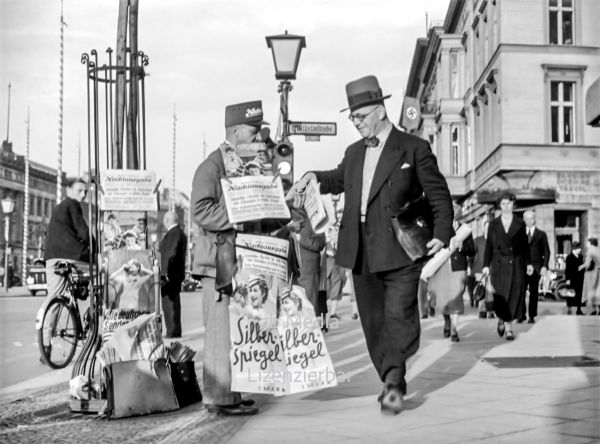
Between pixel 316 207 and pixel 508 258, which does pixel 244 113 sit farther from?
pixel 508 258

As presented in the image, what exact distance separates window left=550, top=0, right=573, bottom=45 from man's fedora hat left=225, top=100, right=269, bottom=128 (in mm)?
29148

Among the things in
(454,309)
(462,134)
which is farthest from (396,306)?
(462,134)

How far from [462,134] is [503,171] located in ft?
48.6

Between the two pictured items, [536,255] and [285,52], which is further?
[536,255]

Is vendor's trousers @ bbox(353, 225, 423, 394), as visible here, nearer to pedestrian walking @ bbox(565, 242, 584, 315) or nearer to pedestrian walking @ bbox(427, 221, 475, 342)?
pedestrian walking @ bbox(427, 221, 475, 342)

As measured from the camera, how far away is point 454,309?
39.2 ft

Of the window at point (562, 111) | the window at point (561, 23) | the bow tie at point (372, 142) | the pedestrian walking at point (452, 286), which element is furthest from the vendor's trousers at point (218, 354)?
the window at point (561, 23)

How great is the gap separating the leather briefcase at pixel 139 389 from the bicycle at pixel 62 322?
3387mm

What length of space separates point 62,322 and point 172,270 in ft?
11.3

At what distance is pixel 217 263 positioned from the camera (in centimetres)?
596

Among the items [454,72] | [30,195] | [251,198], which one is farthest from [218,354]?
[30,195]

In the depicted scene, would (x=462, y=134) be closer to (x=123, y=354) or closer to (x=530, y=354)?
(x=530, y=354)

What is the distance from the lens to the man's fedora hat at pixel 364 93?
6.49 metres

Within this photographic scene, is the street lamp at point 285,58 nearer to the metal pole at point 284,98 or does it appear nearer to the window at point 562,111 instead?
the metal pole at point 284,98
